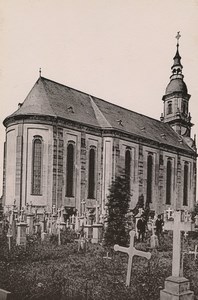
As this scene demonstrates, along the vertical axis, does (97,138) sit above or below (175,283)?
above

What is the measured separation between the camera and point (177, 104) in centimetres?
3362

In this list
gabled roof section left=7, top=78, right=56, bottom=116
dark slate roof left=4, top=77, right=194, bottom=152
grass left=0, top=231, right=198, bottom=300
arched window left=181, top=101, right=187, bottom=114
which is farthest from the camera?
arched window left=181, top=101, right=187, bottom=114

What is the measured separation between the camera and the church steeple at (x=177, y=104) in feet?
110

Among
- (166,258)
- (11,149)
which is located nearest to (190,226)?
(166,258)

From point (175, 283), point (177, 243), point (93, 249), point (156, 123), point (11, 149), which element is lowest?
point (93, 249)

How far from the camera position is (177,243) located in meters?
5.29

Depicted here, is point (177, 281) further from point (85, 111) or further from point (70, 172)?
point (85, 111)

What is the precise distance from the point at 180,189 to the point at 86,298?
27.0 meters

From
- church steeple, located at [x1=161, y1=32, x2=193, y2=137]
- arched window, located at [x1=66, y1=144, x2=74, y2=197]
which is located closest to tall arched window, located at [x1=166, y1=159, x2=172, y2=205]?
church steeple, located at [x1=161, y1=32, x2=193, y2=137]

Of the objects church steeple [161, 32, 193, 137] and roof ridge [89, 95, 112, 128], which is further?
church steeple [161, 32, 193, 137]

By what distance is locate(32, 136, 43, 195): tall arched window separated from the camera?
20397 millimetres

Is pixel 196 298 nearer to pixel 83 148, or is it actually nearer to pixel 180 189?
pixel 83 148

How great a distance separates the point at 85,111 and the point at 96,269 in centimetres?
1823

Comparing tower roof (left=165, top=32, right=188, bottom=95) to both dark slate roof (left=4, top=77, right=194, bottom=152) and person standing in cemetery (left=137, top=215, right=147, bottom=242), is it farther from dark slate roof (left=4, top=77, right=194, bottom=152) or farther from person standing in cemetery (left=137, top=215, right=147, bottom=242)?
person standing in cemetery (left=137, top=215, right=147, bottom=242)
